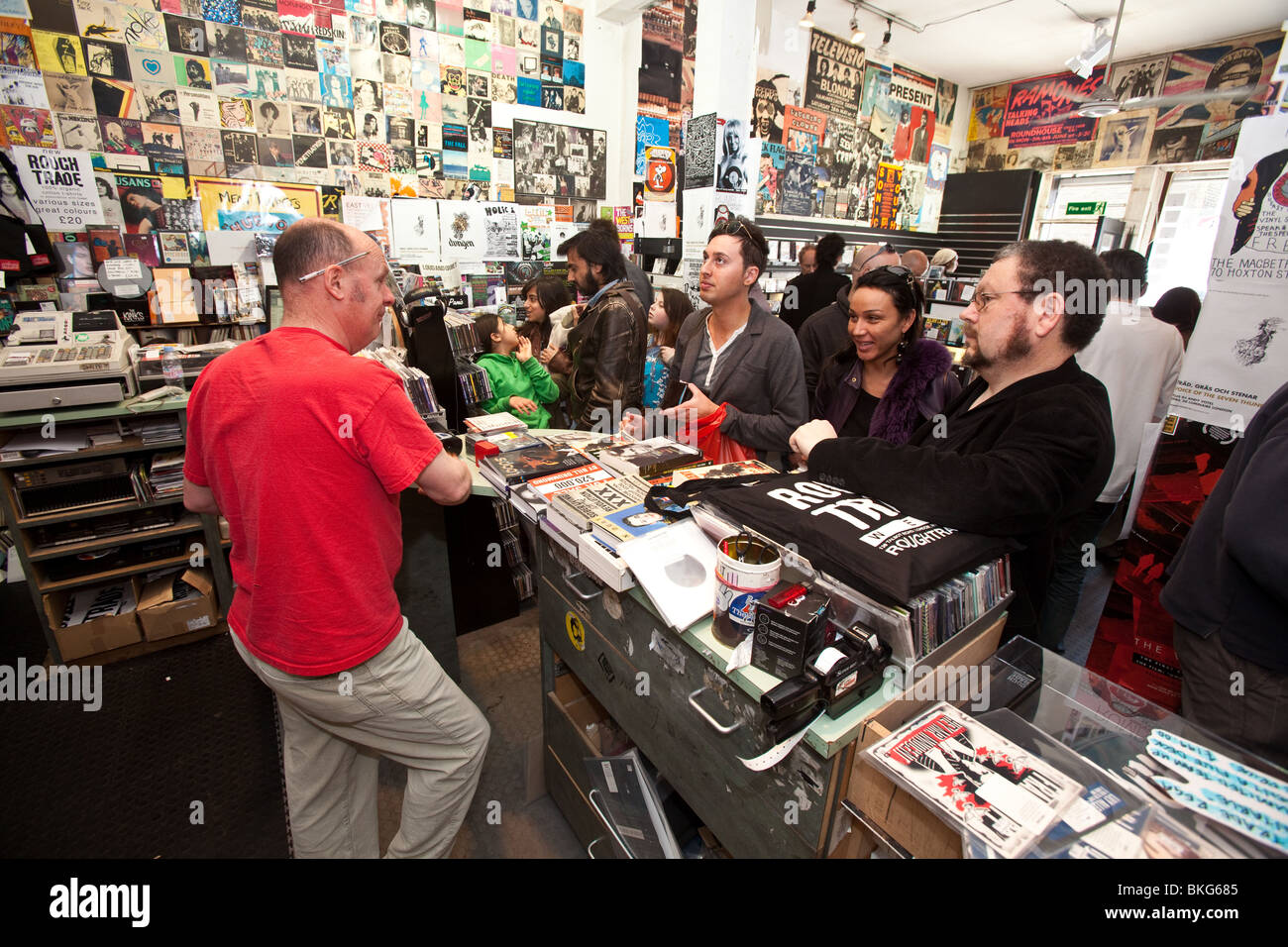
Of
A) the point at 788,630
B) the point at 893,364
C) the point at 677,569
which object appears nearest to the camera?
the point at 788,630

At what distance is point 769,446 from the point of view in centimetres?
230

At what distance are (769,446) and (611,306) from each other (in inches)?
43.0

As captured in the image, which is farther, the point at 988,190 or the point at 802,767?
the point at 988,190

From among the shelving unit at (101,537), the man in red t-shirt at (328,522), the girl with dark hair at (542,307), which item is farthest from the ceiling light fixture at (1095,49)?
the shelving unit at (101,537)

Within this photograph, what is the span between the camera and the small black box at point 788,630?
984 mm

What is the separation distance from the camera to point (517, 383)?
3105 millimetres

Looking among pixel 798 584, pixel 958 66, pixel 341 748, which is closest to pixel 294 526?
pixel 341 748

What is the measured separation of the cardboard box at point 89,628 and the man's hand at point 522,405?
2125mm

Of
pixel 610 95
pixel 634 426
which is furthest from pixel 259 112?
pixel 634 426

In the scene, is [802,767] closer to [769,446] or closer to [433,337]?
[769,446]

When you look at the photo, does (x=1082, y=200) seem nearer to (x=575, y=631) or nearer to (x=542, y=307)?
(x=542, y=307)

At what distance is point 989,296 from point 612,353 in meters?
1.72

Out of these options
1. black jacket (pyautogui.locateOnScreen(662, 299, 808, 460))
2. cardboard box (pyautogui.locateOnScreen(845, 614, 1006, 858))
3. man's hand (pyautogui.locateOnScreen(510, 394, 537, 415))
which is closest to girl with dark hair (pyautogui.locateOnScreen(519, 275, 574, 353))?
man's hand (pyautogui.locateOnScreen(510, 394, 537, 415))

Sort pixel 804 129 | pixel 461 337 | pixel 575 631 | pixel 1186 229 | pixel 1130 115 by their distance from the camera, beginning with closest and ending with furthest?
pixel 575 631, pixel 461 337, pixel 804 129, pixel 1186 229, pixel 1130 115
